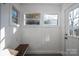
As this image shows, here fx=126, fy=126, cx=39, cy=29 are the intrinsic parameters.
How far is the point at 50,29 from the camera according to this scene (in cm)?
555

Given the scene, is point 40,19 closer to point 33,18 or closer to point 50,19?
point 33,18

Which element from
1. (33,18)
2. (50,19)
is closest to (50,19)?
(50,19)

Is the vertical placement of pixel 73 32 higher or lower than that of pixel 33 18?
lower

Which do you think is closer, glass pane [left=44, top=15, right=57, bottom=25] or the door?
the door

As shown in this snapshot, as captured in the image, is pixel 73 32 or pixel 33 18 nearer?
pixel 73 32

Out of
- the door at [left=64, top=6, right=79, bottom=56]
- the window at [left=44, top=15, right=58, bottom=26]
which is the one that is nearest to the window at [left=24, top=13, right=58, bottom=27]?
the window at [left=44, top=15, right=58, bottom=26]

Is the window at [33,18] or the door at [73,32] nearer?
the door at [73,32]

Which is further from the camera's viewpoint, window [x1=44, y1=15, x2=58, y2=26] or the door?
window [x1=44, y1=15, x2=58, y2=26]

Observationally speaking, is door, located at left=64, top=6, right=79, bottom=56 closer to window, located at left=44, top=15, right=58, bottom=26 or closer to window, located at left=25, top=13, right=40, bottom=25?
window, located at left=44, top=15, right=58, bottom=26

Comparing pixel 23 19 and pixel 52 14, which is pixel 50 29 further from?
pixel 23 19

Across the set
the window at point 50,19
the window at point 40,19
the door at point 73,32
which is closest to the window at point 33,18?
the window at point 40,19

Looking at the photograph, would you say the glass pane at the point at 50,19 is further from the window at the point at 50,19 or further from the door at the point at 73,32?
the door at the point at 73,32

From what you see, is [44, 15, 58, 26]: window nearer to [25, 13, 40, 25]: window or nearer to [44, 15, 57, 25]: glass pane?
[44, 15, 57, 25]: glass pane

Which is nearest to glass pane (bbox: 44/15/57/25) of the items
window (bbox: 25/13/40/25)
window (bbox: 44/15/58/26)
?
window (bbox: 44/15/58/26)
